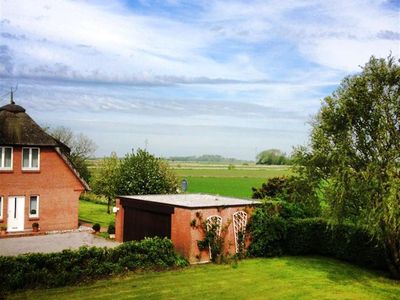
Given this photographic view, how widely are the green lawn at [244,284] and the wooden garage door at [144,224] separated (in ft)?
12.0

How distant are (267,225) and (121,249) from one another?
9067mm

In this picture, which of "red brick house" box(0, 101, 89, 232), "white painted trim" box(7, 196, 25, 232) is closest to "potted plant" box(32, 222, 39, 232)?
"red brick house" box(0, 101, 89, 232)

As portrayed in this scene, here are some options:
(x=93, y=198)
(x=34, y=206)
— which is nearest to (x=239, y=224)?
(x=34, y=206)

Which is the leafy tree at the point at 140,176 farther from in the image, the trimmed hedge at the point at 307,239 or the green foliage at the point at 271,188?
the trimmed hedge at the point at 307,239

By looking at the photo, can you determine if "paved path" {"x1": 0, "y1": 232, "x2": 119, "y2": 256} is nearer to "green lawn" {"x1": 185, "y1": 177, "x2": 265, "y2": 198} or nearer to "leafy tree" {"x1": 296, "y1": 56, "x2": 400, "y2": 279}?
"leafy tree" {"x1": 296, "y1": 56, "x2": 400, "y2": 279}

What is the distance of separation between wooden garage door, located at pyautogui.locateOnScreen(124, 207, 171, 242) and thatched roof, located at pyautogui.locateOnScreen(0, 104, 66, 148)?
9.42 metres

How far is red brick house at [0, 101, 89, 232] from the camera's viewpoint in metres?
32.6

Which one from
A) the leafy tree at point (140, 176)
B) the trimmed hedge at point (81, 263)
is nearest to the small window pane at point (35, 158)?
the leafy tree at point (140, 176)

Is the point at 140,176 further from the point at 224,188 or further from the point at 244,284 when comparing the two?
the point at 224,188

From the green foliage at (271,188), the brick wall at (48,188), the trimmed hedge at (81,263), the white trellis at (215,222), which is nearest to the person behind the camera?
the trimmed hedge at (81,263)

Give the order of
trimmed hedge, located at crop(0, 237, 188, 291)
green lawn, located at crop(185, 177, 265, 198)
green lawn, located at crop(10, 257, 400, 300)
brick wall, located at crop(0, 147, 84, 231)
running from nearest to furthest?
green lawn, located at crop(10, 257, 400, 300), trimmed hedge, located at crop(0, 237, 188, 291), brick wall, located at crop(0, 147, 84, 231), green lawn, located at crop(185, 177, 265, 198)

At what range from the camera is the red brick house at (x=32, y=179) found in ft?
107

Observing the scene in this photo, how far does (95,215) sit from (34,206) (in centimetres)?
1061

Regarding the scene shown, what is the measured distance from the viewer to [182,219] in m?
24.1
